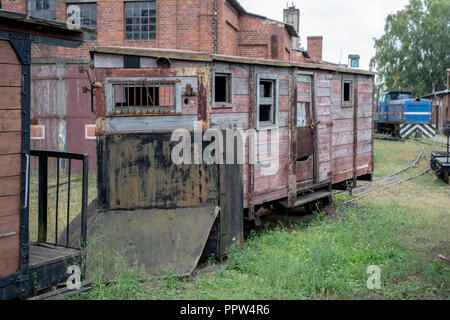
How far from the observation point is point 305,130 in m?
9.84

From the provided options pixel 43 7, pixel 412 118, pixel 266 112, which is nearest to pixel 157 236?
pixel 266 112

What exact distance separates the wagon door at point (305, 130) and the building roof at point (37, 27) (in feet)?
17.3

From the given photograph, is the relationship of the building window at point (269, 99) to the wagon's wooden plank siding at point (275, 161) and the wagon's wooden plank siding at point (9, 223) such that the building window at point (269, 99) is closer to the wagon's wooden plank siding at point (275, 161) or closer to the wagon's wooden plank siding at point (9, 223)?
the wagon's wooden plank siding at point (275, 161)

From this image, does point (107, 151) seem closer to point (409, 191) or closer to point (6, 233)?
point (6, 233)

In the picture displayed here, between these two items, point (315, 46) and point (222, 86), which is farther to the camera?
point (315, 46)

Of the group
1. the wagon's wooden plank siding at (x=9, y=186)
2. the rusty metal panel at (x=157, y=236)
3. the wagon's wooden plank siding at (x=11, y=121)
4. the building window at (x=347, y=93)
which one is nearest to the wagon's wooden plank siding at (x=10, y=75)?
the wagon's wooden plank siding at (x=11, y=121)

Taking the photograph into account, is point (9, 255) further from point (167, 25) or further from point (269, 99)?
point (167, 25)

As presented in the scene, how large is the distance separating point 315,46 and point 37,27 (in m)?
40.4

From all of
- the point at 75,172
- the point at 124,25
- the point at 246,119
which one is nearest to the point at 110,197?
the point at 246,119

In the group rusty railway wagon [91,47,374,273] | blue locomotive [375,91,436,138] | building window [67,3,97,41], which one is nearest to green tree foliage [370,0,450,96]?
blue locomotive [375,91,436,138]

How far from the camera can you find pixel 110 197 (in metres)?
6.81

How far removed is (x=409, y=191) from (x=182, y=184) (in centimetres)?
838

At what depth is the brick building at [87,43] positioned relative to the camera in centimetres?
1720

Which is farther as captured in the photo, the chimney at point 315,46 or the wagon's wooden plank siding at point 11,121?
the chimney at point 315,46
